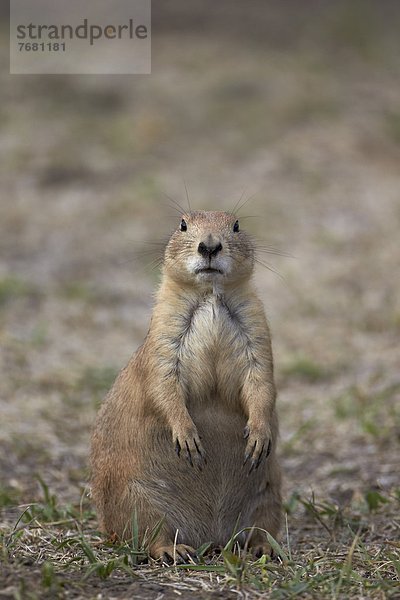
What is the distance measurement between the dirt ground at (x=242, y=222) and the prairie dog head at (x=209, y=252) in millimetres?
1323

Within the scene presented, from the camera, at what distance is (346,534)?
540 cm

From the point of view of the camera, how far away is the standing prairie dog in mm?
4590

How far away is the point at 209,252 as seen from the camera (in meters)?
4.58

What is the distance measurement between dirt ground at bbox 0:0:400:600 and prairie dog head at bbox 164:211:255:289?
4.34ft

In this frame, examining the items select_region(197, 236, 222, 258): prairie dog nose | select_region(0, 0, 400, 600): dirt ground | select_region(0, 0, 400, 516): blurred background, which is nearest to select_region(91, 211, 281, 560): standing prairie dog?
select_region(197, 236, 222, 258): prairie dog nose

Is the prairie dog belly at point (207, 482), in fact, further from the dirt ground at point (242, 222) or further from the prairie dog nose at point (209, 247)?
the prairie dog nose at point (209, 247)

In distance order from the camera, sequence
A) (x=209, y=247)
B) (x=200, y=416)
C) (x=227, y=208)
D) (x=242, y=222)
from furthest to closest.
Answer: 1. (x=227, y=208)
2. (x=242, y=222)
3. (x=200, y=416)
4. (x=209, y=247)

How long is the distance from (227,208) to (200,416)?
8131 millimetres

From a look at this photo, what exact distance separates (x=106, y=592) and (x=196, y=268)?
1520 millimetres

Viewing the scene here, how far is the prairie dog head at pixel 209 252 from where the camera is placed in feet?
15.1

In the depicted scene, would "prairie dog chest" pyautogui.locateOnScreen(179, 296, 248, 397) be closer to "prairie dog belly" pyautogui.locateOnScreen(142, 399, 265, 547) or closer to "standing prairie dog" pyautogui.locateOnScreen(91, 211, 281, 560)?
"standing prairie dog" pyautogui.locateOnScreen(91, 211, 281, 560)

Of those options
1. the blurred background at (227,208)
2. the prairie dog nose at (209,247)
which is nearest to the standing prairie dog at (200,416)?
the prairie dog nose at (209,247)

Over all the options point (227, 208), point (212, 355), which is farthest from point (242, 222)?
point (212, 355)

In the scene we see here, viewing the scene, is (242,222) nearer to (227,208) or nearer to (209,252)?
(227,208)
